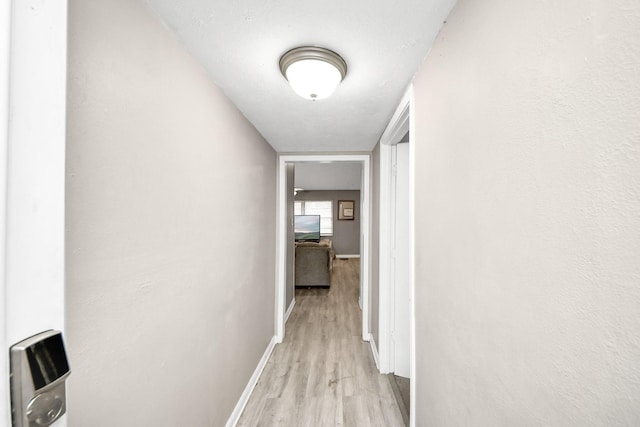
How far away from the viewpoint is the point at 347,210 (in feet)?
30.0

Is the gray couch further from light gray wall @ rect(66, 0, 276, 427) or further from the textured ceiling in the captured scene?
the textured ceiling

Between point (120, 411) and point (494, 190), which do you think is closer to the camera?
point (494, 190)

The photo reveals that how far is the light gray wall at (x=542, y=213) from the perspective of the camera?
0.44 m

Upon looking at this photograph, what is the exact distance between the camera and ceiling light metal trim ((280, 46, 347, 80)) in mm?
1222

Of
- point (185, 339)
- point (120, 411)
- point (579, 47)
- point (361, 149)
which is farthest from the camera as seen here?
point (361, 149)

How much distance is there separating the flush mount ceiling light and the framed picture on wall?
307 inches

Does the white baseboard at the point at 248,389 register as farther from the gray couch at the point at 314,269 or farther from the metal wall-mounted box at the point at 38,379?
the gray couch at the point at 314,269

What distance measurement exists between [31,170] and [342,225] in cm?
888

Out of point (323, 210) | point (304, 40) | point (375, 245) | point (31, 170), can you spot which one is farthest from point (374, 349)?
A: point (323, 210)

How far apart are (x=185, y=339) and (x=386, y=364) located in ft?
6.29

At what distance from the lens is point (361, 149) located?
314cm

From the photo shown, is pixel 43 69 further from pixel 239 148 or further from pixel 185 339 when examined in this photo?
pixel 239 148

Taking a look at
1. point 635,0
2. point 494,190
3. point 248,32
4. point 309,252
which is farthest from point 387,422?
point 309,252

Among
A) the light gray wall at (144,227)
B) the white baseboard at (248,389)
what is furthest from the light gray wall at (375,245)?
the light gray wall at (144,227)
